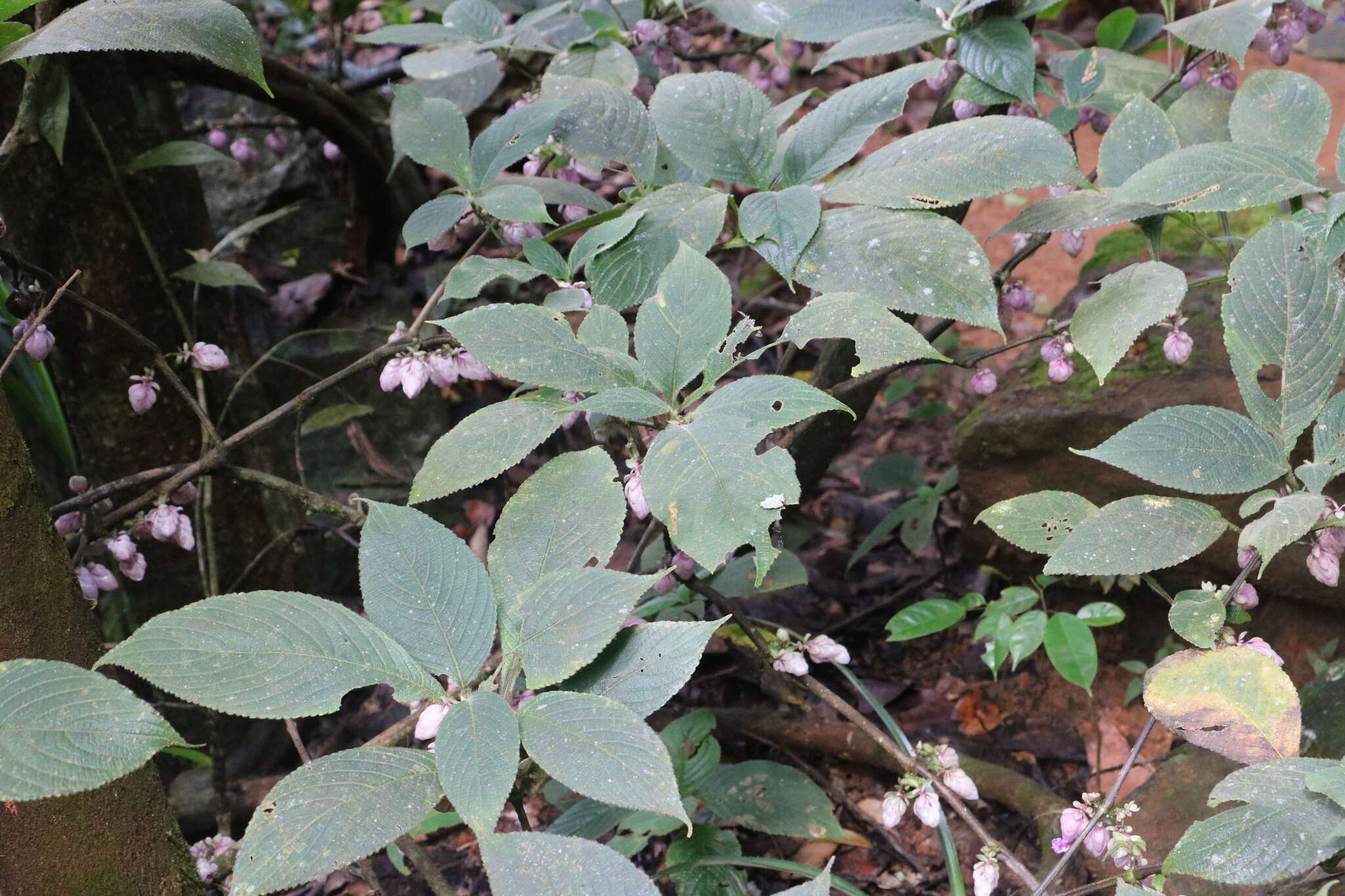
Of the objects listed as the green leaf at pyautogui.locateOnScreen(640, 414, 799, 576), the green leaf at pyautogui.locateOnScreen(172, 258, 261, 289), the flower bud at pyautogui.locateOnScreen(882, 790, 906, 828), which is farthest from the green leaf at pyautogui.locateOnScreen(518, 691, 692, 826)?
the green leaf at pyautogui.locateOnScreen(172, 258, 261, 289)

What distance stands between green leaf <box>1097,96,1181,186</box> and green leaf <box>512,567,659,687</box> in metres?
0.85

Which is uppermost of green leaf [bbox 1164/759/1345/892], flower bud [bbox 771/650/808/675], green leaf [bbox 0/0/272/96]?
green leaf [bbox 0/0/272/96]

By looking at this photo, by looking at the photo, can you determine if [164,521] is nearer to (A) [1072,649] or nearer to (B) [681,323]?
(B) [681,323]

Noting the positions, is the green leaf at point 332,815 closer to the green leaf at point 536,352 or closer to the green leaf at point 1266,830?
the green leaf at point 536,352

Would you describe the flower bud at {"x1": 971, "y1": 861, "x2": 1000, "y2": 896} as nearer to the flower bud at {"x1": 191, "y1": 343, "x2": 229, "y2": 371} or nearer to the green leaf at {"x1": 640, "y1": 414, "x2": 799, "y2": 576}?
the green leaf at {"x1": 640, "y1": 414, "x2": 799, "y2": 576}

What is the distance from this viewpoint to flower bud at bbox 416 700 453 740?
3.04 feet

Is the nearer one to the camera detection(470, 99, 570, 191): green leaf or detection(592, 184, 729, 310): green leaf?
detection(592, 184, 729, 310): green leaf

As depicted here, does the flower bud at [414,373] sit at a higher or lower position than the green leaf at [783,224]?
lower

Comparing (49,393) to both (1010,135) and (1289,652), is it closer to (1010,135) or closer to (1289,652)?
(1010,135)

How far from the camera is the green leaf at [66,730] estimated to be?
2.46ft

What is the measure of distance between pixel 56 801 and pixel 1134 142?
145 cm

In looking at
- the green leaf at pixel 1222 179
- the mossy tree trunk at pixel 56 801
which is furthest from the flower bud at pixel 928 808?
the mossy tree trunk at pixel 56 801

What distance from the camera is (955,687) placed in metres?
2.20

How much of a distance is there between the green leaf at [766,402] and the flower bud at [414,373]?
1.50 feet
